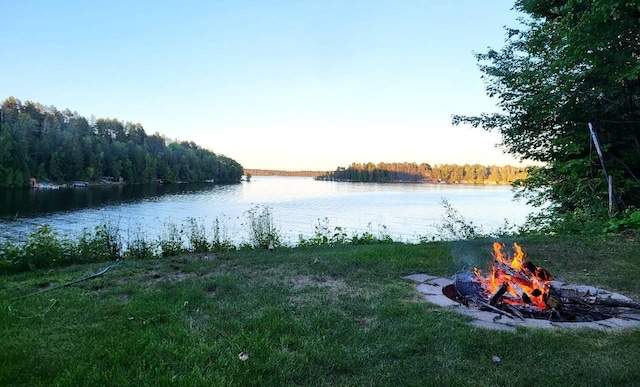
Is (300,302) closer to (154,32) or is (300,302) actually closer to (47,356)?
(47,356)

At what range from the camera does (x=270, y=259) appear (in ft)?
19.3

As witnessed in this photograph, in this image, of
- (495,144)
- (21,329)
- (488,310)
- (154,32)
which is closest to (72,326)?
(21,329)

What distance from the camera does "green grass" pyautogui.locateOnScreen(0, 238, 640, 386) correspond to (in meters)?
2.23

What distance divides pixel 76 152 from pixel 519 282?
66.1m

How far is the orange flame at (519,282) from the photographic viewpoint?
139 inches

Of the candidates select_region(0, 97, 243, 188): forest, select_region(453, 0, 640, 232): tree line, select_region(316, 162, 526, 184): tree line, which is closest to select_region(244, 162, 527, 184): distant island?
select_region(316, 162, 526, 184): tree line

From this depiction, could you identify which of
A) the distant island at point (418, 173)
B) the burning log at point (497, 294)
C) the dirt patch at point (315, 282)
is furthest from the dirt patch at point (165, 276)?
the distant island at point (418, 173)

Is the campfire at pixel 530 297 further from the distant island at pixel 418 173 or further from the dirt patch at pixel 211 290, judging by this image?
the distant island at pixel 418 173

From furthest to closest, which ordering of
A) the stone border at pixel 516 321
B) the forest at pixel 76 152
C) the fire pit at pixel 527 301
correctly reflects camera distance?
the forest at pixel 76 152 < the fire pit at pixel 527 301 < the stone border at pixel 516 321

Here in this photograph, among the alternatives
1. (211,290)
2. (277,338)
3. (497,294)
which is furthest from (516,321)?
(211,290)

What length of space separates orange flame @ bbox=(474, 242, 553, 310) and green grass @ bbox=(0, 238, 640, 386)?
64 cm

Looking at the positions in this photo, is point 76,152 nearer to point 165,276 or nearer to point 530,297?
point 165,276

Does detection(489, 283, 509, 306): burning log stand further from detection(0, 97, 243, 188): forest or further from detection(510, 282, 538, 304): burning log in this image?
detection(0, 97, 243, 188): forest

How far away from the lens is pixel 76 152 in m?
55.6
